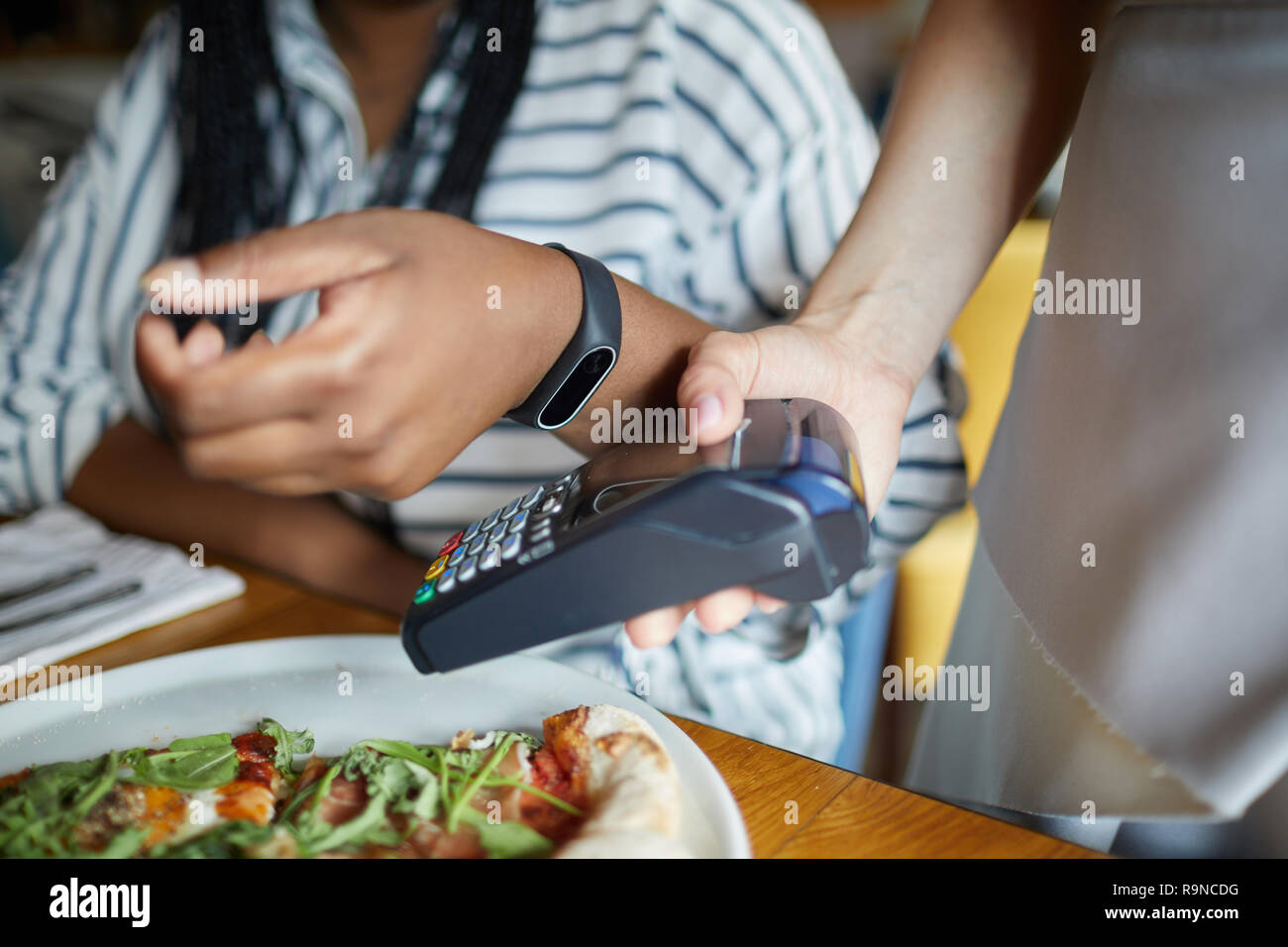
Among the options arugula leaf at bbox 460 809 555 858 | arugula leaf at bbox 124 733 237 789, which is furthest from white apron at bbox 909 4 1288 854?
arugula leaf at bbox 124 733 237 789

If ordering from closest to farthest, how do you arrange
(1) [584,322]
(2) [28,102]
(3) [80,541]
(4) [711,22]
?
1. (1) [584,322]
2. (3) [80,541]
3. (4) [711,22]
4. (2) [28,102]

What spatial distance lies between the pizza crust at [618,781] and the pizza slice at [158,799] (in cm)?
12

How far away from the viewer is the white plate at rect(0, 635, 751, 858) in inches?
17.3

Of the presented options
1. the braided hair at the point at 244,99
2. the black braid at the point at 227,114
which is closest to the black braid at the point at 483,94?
the braided hair at the point at 244,99

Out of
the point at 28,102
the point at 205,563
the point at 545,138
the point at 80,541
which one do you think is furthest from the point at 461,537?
the point at 28,102

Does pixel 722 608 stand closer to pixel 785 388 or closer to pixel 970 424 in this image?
pixel 785 388

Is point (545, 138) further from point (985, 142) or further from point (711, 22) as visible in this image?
point (985, 142)

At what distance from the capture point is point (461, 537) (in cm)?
46

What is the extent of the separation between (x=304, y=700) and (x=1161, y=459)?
0.43 m

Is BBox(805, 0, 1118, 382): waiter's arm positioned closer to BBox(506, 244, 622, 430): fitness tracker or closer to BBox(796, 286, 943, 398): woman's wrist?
BBox(796, 286, 943, 398): woman's wrist

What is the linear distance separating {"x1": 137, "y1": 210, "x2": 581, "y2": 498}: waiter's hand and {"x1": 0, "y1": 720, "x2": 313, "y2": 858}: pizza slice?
0.13m

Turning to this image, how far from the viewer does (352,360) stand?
332mm

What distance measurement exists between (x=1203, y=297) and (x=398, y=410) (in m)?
0.37
